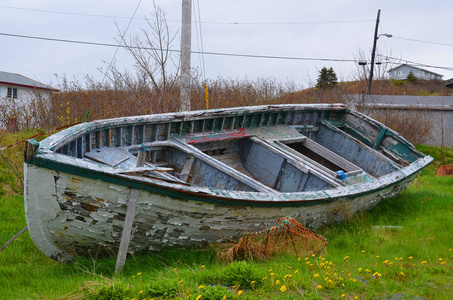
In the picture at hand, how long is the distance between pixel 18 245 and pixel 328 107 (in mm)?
6448

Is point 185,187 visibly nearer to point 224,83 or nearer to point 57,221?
point 57,221

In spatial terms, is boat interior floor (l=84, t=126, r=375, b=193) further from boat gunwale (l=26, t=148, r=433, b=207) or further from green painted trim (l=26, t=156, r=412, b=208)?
green painted trim (l=26, t=156, r=412, b=208)

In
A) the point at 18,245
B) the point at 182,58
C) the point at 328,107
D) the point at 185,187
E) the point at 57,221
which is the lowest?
the point at 18,245

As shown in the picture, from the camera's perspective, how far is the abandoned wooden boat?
12.5 feet

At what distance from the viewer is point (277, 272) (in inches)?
152

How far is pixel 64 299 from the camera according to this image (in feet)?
11.0

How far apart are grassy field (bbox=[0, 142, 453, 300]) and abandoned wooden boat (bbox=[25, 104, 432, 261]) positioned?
0.24 metres

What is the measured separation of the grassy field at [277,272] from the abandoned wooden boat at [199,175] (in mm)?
239

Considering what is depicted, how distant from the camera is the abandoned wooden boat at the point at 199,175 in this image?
3807 mm

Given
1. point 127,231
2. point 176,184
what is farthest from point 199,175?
point 127,231

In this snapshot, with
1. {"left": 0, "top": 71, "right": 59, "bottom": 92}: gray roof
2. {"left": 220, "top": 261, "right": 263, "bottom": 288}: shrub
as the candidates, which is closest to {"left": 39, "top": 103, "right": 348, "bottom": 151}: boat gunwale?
{"left": 220, "top": 261, "right": 263, "bottom": 288}: shrub

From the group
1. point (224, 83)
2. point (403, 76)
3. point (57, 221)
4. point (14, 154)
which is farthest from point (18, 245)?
point (403, 76)

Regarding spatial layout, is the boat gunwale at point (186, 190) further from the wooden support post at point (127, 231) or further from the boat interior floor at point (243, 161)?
the boat interior floor at point (243, 161)

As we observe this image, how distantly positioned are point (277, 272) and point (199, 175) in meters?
2.60
